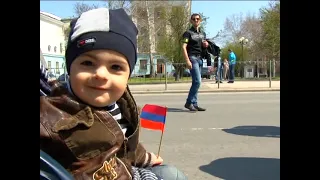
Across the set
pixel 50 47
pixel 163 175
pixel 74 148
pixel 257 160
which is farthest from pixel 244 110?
pixel 50 47

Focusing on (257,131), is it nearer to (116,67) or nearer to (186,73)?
(116,67)

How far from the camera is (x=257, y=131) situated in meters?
6.19

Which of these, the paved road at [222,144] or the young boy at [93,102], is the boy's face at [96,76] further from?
the paved road at [222,144]

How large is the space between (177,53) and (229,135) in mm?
27586

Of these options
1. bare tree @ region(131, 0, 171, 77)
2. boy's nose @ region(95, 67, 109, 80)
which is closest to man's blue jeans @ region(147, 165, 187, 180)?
boy's nose @ region(95, 67, 109, 80)

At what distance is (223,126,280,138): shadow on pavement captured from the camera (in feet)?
19.5

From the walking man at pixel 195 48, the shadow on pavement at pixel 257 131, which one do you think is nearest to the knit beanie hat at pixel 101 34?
the shadow on pavement at pixel 257 131

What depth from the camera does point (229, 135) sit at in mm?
5859

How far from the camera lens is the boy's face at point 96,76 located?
167 centimetres

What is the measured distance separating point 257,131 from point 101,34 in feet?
16.1

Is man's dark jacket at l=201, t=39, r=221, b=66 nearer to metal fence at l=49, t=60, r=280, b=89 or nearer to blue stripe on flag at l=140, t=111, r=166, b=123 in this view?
blue stripe on flag at l=140, t=111, r=166, b=123

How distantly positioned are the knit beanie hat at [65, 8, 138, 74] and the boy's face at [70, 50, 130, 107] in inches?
1.2

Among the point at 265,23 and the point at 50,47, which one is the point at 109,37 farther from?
the point at 50,47
